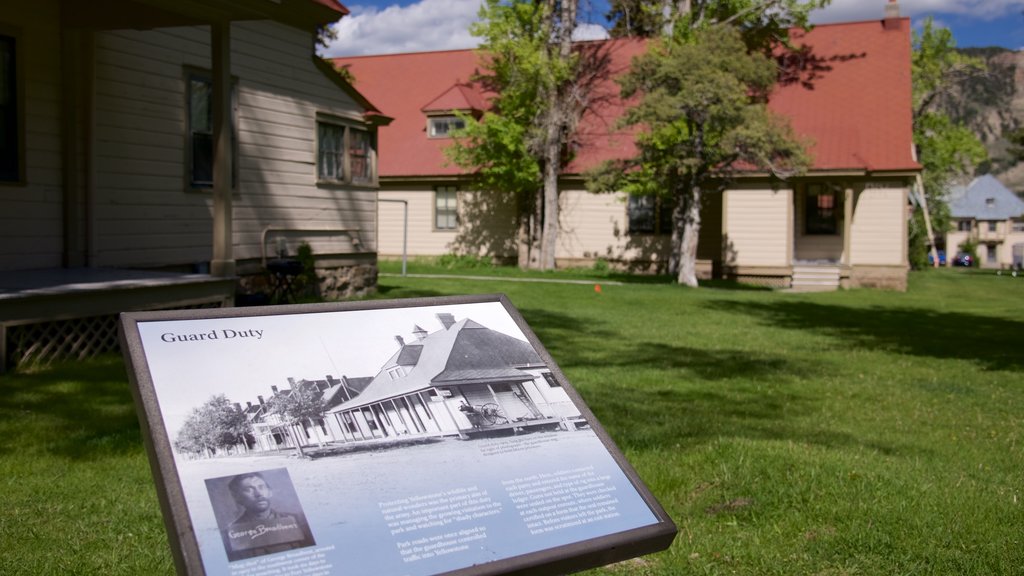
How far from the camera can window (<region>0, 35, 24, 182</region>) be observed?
11039 millimetres

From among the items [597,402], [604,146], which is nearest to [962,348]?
[597,402]

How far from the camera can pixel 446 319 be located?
361 cm

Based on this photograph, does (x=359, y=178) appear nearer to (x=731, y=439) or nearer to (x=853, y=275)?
(x=731, y=439)

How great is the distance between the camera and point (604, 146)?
30422mm

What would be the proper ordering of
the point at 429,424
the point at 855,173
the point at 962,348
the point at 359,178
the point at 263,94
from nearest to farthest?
the point at 429,424 → the point at 962,348 → the point at 263,94 → the point at 359,178 → the point at 855,173

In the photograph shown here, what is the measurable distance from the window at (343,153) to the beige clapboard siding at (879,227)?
1562 cm

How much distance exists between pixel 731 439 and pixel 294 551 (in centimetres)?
504

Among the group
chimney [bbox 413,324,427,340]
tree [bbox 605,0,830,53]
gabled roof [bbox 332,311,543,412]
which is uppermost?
tree [bbox 605,0,830,53]

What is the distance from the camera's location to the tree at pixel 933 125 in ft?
148

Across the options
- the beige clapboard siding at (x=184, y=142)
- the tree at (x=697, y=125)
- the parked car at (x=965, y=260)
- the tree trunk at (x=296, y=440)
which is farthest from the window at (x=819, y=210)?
the parked car at (x=965, y=260)

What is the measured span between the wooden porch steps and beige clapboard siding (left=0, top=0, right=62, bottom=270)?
66.0ft

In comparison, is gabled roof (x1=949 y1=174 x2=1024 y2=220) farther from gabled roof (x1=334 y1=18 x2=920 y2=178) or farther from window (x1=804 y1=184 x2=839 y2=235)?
window (x1=804 y1=184 x2=839 y2=235)

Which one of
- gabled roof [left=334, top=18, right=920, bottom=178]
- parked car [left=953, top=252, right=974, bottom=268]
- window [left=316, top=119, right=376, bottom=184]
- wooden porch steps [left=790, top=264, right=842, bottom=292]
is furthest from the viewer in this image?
parked car [left=953, top=252, right=974, bottom=268]

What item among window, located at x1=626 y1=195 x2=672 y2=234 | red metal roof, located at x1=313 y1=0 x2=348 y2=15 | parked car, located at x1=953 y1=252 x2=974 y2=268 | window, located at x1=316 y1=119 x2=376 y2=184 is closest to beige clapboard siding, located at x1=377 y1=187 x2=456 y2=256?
window, located at x1=626 y1=195 x2=672 y2=234
